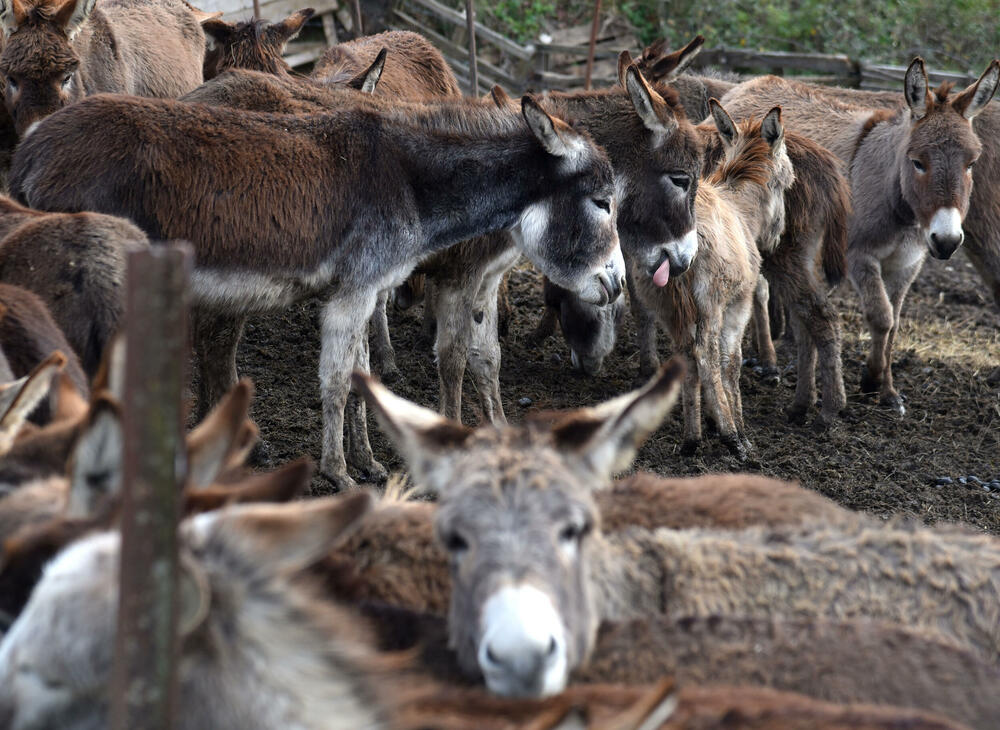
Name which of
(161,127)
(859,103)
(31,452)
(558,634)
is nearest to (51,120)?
(161,127)

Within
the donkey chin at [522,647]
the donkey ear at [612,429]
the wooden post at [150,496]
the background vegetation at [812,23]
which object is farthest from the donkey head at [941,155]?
the background vegetation at [812,23]

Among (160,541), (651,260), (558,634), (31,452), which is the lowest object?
(651,260)

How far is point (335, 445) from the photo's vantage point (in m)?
6.24

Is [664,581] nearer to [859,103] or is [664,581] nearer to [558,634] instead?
[558,634]

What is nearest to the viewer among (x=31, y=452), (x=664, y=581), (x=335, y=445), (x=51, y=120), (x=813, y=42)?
(x=31, y=452)

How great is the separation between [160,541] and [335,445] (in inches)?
187

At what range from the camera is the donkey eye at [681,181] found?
7223 millimetres

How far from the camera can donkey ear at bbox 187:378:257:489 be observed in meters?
2.33

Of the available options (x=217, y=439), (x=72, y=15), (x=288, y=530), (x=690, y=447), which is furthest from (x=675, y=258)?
(x=288, y=530)

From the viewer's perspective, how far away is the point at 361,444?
6.70 m

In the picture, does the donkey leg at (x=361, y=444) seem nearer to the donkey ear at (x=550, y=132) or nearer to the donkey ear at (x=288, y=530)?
the donkey ear at (x=550, y=132)

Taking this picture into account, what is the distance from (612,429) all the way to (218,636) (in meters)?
1.43

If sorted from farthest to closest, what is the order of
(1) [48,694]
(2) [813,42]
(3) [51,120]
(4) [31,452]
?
(2) [813,42], (3) [51,120], (4) [31,452], (1) [48,694]

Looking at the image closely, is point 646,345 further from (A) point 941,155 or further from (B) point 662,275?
(A) point 941,155
